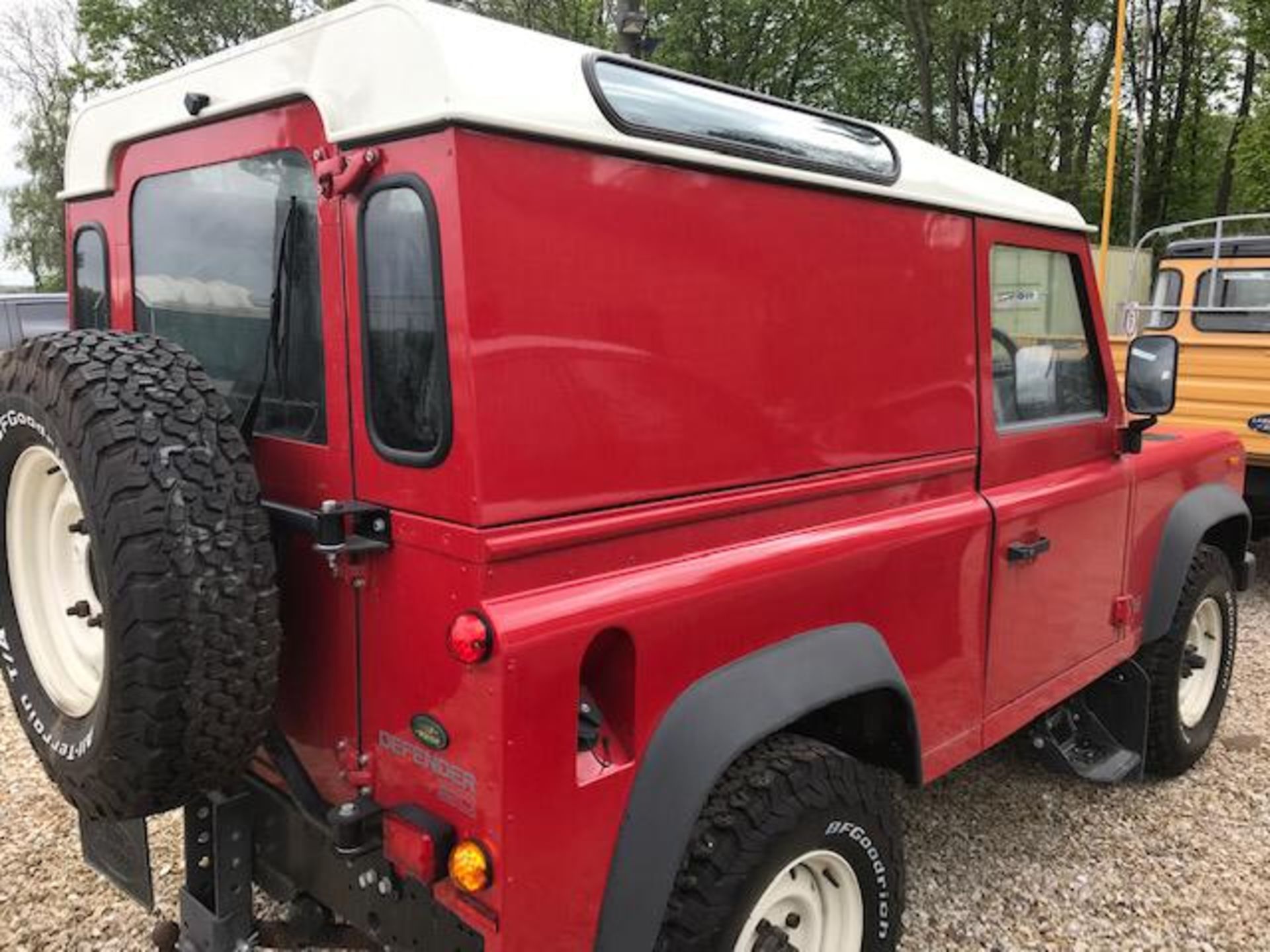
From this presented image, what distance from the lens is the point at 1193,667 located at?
3.91 metres

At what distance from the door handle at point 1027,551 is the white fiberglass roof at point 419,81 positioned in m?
1.11

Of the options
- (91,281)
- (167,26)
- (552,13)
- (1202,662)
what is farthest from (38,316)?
(167,26)

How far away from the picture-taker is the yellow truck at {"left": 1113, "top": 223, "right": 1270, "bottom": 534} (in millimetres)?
6211

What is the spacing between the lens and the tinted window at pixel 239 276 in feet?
6.32

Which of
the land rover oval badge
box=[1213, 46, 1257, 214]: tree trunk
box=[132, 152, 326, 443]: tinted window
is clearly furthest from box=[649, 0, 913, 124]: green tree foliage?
the land rover oval badge

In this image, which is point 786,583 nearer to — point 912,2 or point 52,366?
point 52,366

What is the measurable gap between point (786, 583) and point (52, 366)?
143 centimetres

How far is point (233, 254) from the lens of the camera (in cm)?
214

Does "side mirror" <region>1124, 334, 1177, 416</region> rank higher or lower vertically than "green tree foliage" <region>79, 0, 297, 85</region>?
lower

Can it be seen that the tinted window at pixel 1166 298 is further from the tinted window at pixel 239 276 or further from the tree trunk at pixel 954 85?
the tree trunk at pixel 954 85

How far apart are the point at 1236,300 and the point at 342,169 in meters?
7.63

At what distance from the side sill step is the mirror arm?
2.74 feet

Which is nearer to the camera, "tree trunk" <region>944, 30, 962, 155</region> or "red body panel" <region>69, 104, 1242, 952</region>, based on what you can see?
"red body panel" <region>69, 104, 1242, 952</region>

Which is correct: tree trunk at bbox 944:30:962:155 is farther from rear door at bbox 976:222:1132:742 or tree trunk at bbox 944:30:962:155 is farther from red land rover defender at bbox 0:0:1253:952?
red land rover defender at bbox 0:0:1253:952
